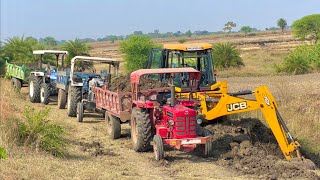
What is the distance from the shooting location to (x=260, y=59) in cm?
5341

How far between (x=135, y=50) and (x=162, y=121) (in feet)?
88.7

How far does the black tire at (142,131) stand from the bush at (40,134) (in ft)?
5.58

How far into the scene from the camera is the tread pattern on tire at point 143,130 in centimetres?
1112

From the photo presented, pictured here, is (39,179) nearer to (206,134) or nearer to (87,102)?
(206,134)

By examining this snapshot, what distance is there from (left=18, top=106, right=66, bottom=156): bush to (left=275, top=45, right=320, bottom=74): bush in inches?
1079

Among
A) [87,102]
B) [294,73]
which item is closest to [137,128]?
[87,102]

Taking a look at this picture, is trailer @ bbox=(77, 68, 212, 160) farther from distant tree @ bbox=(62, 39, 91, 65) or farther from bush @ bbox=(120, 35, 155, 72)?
bush @ bbox=(120, 35, 155, 72)

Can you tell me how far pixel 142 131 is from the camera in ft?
36.5

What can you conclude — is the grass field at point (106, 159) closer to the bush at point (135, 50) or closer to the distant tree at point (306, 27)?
the bush at point (135, 50)

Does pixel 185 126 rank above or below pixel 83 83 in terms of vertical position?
Result: below

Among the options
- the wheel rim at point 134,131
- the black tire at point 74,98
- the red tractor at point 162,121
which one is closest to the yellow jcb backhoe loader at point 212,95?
the red tractor at point 162,121

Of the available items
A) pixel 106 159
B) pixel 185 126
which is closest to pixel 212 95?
pixel 185 126

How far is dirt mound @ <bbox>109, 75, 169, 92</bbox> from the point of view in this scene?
42.8ft

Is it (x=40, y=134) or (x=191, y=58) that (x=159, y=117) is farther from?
(x=191, y=58)
